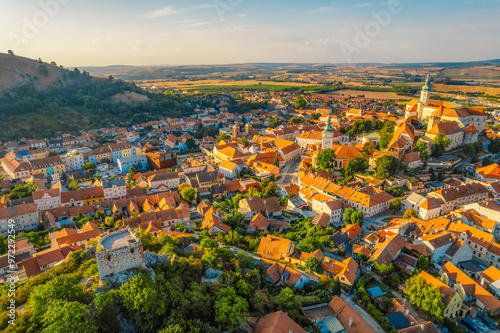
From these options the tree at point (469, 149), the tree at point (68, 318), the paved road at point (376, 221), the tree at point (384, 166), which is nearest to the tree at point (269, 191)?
the paved road at point (376, 221)

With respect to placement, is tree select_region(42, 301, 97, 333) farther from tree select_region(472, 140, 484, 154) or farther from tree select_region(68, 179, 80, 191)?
tree select_region(472, 140, 484, 154)

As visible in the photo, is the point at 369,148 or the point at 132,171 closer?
the point at 369,148

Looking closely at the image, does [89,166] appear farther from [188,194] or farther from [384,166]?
[384,166]

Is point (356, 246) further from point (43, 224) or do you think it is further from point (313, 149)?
point (43, 224)

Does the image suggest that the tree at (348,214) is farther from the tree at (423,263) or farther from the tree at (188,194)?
the tree at (188,194)

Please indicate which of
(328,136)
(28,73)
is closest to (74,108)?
(28,73)

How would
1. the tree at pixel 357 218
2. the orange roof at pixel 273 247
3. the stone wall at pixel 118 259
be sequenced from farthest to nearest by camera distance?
the tree at pixel 357 218 < the orange roof at pixel 273 247 < the stone wall at pixel 118 259

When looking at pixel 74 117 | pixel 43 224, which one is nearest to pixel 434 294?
pixel 43 224
